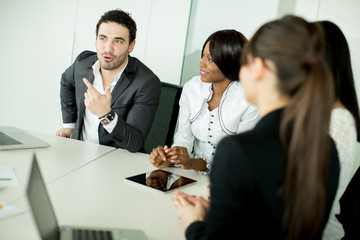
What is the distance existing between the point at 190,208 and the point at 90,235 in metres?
0.30

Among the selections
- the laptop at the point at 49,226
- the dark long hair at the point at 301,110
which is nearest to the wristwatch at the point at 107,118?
the laptop at the point at 49,226

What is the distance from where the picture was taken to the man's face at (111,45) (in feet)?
7.04

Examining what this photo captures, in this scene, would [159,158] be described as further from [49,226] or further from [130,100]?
[49,226]

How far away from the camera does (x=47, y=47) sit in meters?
3.62

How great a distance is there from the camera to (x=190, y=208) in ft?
3.43

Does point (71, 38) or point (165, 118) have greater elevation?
point (71, 38)

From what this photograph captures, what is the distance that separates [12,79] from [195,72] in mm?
2082

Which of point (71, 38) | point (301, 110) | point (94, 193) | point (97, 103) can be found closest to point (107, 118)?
point (97, 103)

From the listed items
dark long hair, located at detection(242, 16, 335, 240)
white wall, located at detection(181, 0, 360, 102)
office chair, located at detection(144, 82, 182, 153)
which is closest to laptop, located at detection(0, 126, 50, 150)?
office chair, located at detection(144, 82, 182, 153)

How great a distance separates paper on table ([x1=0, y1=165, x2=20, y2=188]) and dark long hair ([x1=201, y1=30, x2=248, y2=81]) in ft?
3.96

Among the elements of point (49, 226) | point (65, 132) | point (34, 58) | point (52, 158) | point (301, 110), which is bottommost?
point (65, 132)

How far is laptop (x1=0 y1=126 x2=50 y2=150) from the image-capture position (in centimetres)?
159

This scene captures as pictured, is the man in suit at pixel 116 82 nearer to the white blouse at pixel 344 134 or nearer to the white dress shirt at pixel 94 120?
the white dress shirt at pixel 94 120

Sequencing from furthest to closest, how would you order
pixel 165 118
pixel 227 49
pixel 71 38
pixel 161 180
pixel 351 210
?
pixel 71 38, pixel 165 118, pixel 227 49, pixel 161 180, pixel 351 210
